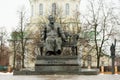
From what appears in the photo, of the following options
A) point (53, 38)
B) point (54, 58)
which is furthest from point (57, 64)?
point (53, 38)

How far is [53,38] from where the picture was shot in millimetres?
22594

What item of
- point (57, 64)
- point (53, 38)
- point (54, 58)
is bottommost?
point (57, 64)

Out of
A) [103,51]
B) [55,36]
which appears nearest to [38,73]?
[55,36]

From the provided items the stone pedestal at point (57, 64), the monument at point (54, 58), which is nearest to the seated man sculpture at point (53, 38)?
the monument at point (54, 58)

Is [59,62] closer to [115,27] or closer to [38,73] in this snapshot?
[38,73]

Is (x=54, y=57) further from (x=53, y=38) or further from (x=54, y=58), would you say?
(x=53, y=38)

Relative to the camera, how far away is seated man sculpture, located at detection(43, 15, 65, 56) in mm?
22531

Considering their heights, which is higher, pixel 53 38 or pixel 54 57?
pixel 53 38

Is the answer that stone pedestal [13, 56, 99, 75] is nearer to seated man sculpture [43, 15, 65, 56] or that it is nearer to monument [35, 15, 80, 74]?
monument [35, 15, 80, 74]

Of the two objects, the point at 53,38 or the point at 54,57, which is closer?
the point at 54,57

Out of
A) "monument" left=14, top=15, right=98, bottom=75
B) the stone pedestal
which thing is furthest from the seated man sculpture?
the stone pedestal

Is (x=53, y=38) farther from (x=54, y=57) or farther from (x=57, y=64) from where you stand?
(x=57, y=64)

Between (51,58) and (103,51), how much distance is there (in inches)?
982

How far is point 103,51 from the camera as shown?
46344mm
